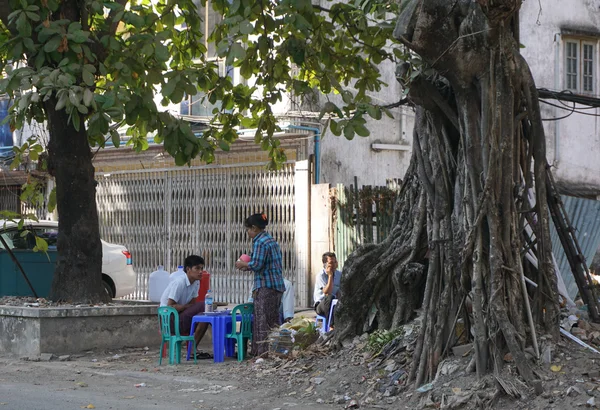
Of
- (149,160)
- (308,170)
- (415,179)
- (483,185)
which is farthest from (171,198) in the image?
(483,185)

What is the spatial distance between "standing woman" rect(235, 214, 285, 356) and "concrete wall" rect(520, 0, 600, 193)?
11951 mm

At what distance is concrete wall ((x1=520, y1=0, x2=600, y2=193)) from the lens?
21031mm

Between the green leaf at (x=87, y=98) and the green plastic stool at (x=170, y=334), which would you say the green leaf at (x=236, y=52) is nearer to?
the green leaf at (x=87, y=98)

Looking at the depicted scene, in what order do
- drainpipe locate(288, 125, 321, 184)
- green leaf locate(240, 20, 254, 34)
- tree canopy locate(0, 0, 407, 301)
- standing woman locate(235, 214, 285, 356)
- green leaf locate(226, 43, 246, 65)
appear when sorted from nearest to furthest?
green leaf locate(240, 20, 254, 34), green leaf locate(226, 43, 246, 65), tree canopy locate(0, 0, 407, 301), standing woman locate(235, 214, 285, 356), drainpipe locate(288, 125, 321, 184)

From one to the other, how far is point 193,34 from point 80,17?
1.68 meters

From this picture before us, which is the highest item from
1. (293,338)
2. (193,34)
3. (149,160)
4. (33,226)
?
(193,34)

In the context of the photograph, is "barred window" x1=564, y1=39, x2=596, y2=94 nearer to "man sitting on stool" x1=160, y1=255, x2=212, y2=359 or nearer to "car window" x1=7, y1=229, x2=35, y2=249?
"car window" x1=7, y1=229, x2=35, y2=249

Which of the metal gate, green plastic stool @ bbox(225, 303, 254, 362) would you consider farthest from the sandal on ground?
the metal gate

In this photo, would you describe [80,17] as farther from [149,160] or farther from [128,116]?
[149,160]

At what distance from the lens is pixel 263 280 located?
10805mm

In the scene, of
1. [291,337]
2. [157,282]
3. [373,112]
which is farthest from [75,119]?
[157,282]

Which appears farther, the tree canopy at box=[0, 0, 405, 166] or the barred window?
the barred window

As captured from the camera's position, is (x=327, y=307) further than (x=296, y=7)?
Yes

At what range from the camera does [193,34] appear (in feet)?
→ 39.2
